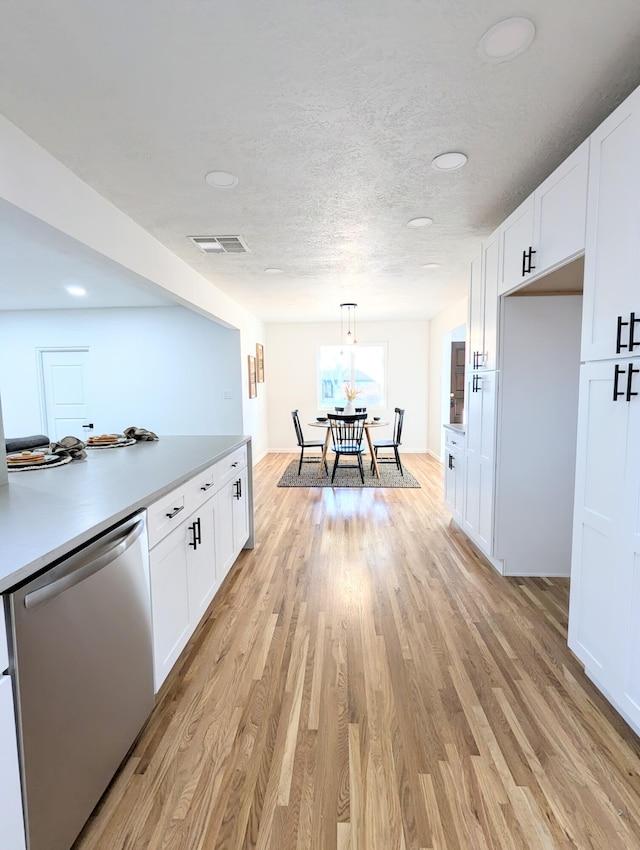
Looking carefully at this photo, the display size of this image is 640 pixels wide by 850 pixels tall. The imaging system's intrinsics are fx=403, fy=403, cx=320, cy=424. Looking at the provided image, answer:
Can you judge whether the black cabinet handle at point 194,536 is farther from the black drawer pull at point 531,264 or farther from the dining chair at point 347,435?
the dining chair at point 347,435

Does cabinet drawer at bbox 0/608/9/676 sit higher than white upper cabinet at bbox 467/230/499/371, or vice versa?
white upper cabinet at bbox 467/230/499/371

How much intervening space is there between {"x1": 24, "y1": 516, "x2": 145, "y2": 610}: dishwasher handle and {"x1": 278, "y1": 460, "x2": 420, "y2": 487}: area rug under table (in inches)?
153

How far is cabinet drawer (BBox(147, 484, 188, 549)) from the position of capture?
60.3 inches

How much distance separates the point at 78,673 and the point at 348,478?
15.2ft

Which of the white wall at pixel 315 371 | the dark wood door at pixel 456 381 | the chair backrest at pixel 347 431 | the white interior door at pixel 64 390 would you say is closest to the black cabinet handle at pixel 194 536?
the chair backrest at pixel 347 431

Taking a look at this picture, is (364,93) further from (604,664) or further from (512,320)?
(604,664)

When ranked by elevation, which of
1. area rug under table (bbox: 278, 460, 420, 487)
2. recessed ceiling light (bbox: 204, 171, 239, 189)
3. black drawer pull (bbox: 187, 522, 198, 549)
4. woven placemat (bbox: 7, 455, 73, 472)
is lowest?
area rug under table (bbox: 278, 460, 420, 487)

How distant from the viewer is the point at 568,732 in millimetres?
1485

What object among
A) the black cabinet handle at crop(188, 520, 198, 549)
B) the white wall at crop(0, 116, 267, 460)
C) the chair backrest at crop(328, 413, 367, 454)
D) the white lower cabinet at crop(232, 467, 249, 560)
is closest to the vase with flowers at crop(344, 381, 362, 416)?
the chair backrest at crop(328, 413, 367, 454)

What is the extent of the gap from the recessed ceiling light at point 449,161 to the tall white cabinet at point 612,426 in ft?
2.17

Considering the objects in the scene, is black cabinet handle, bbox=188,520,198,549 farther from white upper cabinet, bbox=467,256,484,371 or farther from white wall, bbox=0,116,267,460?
white upper cabinet, bbox=467,256,484,371

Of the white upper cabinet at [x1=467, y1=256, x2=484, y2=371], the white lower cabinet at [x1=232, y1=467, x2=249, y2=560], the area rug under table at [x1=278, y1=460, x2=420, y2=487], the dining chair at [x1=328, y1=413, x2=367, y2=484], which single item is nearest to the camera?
the white lower cabinet at [x1=232, y1=467, x2=249, y2=560]

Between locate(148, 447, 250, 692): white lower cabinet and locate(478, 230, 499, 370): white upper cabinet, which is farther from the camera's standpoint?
locate(478, 230, 499, 370): white upper cabinet

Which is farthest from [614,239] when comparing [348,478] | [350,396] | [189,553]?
[350,396]
